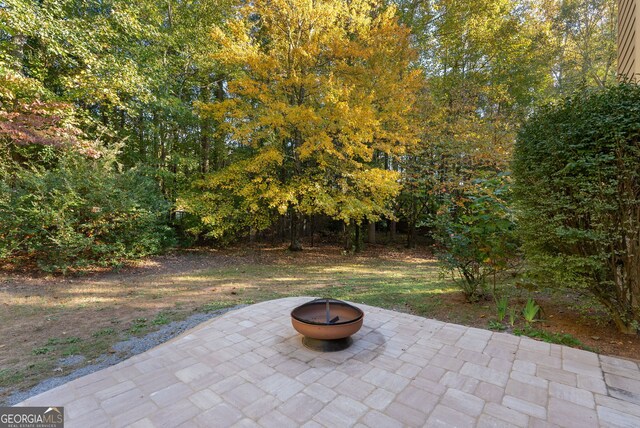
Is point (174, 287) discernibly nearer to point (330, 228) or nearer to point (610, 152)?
point (610, 152)

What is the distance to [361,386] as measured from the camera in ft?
6.68

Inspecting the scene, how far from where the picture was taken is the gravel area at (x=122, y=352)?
7.03 ft

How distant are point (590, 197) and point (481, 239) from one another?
1.34m

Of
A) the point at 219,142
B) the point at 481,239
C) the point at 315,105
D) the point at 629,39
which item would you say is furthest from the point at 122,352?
the point at 219,142

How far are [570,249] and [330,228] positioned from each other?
10.3 meters

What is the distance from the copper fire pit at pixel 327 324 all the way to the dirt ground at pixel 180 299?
1.40 m

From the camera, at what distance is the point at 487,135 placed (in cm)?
812

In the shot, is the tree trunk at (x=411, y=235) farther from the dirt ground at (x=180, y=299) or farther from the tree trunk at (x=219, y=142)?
the tree trunk at (x=219, y=142)

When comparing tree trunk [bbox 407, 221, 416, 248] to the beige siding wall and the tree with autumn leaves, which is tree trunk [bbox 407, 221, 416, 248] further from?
the beige siding wall

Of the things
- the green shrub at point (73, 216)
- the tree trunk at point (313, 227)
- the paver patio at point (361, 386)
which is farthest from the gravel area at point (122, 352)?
the tree trunk at point (313, 227)

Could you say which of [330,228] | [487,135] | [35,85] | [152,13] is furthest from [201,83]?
[487,135]

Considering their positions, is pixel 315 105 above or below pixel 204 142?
above

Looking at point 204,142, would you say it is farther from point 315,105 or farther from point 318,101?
point 318,101

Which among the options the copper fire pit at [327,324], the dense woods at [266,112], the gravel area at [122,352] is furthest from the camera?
the dense woods at [266,112]
